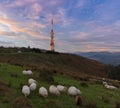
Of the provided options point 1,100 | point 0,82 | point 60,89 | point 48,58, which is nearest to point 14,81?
point 0,82

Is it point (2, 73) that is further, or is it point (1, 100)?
point (2, 73)

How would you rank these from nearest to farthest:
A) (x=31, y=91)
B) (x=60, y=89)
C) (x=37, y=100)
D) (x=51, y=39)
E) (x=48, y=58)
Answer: (x=37, y=100)
(x=31, y=91)
(x=60, y=89)
(x=48, y=58)
(x=51, y=39)

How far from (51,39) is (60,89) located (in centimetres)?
7319

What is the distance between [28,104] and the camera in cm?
1795

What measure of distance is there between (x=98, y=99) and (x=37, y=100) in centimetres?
567

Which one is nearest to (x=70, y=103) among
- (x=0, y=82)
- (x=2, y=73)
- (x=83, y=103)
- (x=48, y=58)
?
(x=83, y=103)

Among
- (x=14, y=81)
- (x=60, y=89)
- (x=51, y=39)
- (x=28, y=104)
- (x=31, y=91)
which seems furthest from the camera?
(x=51, y=39)

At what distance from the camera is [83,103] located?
20.3 meters

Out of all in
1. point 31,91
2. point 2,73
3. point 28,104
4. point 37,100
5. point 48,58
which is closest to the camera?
Answer: point 28,104

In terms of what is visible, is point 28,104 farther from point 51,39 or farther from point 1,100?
point 51,39

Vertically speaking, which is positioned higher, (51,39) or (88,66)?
(51,39)

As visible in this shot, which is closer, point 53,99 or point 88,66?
point 53,99

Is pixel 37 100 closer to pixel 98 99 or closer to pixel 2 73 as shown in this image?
pixel 98 99

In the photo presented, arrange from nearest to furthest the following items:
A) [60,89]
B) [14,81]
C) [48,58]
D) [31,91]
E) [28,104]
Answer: [28,104]
[31,91]
[60,89]
[14,81]
[48,58]
